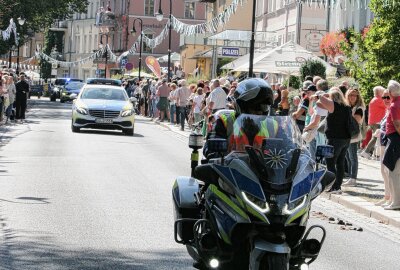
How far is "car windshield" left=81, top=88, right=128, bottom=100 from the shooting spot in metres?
35.2

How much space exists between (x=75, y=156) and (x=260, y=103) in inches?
621

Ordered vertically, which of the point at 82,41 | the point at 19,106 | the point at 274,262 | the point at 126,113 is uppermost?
the point at 82,41

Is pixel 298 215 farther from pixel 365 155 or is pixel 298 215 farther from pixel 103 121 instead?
pixel 103 121

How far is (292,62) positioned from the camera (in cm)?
3531

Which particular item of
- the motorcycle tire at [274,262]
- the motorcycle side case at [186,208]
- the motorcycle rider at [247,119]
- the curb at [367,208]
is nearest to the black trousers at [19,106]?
the curb at [367,208]

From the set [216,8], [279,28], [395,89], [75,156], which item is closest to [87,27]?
[216,8]

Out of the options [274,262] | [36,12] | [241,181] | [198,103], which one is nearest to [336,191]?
[241,181]

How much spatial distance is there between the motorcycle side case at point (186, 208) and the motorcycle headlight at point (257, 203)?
1.16 meters

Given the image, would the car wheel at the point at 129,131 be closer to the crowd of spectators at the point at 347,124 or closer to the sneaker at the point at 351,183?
the crowd of spectators at the point at 347,124

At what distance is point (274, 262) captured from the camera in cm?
765

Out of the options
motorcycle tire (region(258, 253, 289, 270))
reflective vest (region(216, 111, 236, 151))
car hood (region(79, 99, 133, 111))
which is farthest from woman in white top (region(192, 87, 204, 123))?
motorcycle tire (region(258, 253, 289, 270))

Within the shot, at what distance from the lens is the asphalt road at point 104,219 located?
10.5 meters

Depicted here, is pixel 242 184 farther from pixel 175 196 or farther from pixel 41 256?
pixel 41 256

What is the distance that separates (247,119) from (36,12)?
6064 cm
